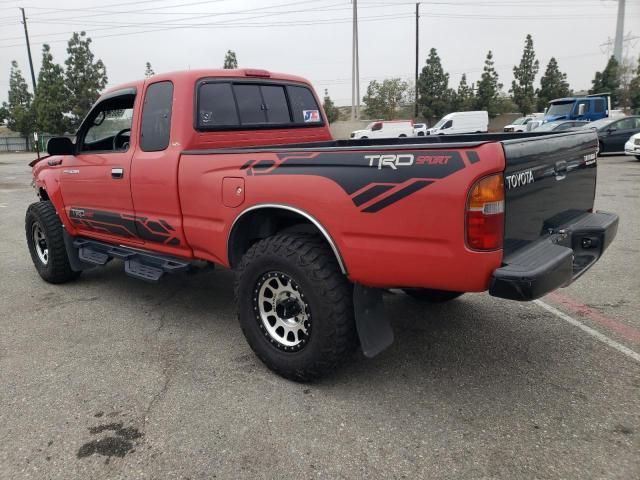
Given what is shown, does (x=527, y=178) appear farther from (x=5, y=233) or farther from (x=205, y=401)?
(x=5, y=233)

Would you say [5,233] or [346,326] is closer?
[346,326]

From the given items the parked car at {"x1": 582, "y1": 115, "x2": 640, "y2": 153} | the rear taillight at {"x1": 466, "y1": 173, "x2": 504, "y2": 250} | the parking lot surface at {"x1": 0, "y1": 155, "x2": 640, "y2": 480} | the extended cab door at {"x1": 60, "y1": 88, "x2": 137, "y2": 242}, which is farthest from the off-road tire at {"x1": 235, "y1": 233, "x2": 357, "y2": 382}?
the parked car at {"x1": 582, "y1": 115, "x2": 640, "y2": 153}

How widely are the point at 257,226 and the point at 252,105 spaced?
1312 millimetres

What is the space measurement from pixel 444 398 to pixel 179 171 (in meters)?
2.38

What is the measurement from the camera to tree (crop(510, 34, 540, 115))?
5156 cm

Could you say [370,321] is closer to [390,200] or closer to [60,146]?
[390,200]

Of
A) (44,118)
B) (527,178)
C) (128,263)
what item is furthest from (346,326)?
(44,118)

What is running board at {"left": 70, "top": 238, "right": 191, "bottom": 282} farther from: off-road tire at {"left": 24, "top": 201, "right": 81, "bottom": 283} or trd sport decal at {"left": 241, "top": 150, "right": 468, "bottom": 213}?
trd sport decal at {"left": 241, "top": 150, "right": 468, "bottom": 213}

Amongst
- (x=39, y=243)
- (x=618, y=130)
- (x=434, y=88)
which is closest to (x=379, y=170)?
(x=39, y=243)

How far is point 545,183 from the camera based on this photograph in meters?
2.94

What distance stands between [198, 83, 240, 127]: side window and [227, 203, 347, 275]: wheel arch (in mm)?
961

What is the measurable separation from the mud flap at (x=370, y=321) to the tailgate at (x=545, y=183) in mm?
842

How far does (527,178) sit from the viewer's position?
2.71 m

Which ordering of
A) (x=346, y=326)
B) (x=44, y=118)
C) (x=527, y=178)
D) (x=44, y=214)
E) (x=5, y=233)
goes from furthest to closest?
(x=44, y=118)
(x=5, y=233)
(x=44, y=214)
(x=346, y=326)
(x=527, y=178)
